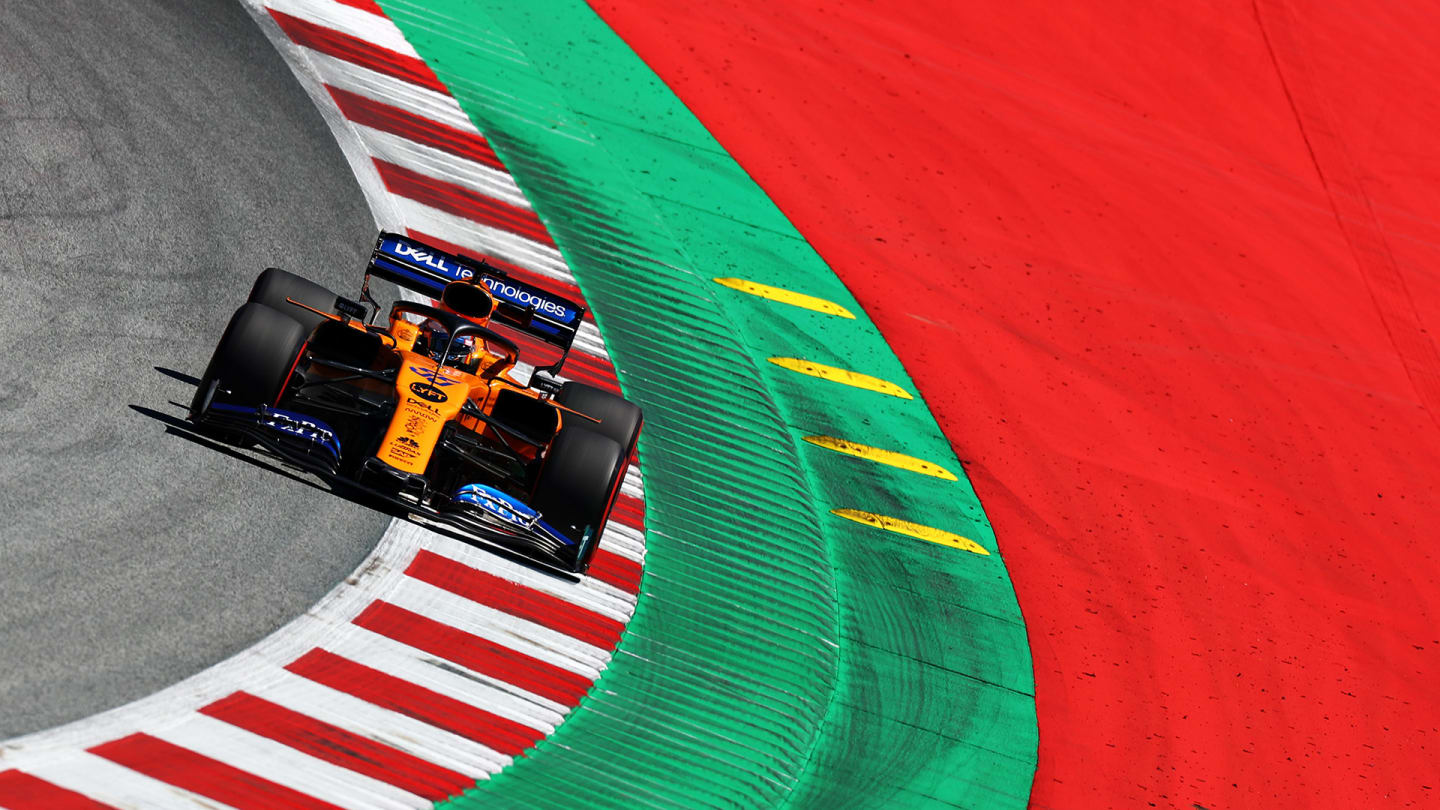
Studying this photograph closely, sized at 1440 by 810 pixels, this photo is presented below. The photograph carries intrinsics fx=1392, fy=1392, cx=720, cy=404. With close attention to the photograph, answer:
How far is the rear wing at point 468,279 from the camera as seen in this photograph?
31.4 ft

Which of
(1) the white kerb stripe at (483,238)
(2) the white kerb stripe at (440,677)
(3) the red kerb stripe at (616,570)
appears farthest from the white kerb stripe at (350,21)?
(2) the white kerb stripe at (440,677)

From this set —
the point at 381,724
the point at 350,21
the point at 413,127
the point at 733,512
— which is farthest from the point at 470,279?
the point at 350,21

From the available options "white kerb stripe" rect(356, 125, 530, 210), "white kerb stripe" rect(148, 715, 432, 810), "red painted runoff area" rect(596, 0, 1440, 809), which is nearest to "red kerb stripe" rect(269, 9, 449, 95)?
"white kerb stripe" rect(356, 125, 530, 210)

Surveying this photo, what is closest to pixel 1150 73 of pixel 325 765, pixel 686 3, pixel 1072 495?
pixel 686 3

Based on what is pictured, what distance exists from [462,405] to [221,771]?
2.69 metres

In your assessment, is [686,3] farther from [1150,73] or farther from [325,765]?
[325,765]

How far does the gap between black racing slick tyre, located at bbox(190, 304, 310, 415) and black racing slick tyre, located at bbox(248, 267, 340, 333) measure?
53 cm

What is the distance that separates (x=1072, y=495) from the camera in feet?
43.4

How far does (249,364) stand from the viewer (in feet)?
27.4

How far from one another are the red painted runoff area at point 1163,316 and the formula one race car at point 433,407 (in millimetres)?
4303

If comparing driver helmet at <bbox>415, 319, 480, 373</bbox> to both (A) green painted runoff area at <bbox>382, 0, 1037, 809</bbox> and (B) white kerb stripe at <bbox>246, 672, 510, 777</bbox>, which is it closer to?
(A) green painted runoff area at <bbox>382, 0, 1037, 809</bbox>

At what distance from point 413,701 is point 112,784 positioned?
1815 millimetres

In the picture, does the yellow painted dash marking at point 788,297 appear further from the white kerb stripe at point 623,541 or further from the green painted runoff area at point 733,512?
the white kerb stripe at point 623,541

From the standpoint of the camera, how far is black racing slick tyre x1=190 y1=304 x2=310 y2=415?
27.4 feet
